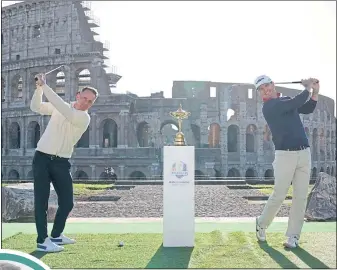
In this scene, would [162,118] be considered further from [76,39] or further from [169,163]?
[169,163]

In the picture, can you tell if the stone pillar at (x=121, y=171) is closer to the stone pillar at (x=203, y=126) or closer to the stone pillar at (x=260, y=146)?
the stone pillar at (x=203, y=126)

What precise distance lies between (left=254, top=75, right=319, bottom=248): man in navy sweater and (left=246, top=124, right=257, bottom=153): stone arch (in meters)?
1.83

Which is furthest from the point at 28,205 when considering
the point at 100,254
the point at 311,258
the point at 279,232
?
the point at 311,258

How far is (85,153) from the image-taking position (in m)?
7.39

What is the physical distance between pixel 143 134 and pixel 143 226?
1.66 m

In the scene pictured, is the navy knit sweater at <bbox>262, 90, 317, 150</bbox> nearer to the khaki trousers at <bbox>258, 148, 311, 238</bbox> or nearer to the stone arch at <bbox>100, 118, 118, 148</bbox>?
the khaki trousers at <bbox>258, 148, 311, 238</bbox>

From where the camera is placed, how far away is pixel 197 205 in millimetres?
6609

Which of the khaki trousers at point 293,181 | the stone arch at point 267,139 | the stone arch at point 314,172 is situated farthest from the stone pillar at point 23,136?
the stone arch at point 314,172

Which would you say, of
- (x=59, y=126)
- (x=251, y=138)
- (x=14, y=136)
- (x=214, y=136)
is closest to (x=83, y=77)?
(x=14, y=136)

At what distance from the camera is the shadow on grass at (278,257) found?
14.6ft

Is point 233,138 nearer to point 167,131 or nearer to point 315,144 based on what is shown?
point 167,131

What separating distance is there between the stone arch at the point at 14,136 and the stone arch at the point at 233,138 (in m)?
3.24

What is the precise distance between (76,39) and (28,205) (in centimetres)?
257

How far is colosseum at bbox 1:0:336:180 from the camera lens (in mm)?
6703
